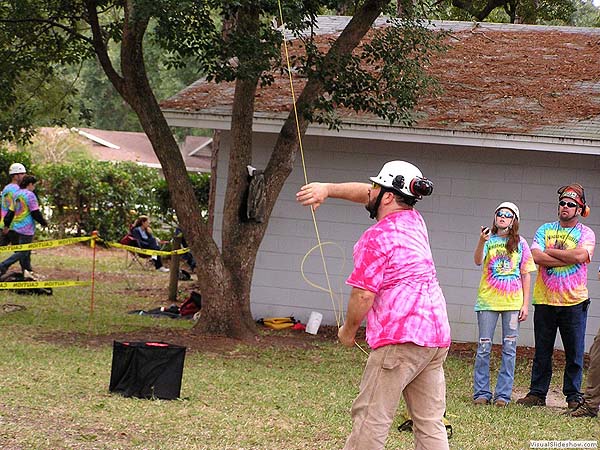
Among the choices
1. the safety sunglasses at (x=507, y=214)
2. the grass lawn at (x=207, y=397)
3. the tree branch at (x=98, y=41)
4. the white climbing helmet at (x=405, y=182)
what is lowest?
the grass lawn at (x=207, y=397)

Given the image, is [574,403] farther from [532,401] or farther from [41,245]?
[41,245]

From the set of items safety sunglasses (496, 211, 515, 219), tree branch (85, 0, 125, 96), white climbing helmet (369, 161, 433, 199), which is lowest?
safety sunglasses (496, 211, 515, 219)

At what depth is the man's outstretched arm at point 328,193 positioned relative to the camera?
19.3ft

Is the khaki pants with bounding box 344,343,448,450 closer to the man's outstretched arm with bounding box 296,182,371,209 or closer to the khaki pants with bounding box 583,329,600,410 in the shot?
the man's outstretched arm with bounding box 296,182,371,209

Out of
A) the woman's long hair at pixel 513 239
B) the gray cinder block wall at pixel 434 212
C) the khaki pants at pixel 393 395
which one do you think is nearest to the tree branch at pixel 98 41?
the gray cinder block wall at pixel 434 212

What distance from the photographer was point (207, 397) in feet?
29.3

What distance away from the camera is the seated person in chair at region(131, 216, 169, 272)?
70.3ft

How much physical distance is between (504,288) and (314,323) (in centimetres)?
494

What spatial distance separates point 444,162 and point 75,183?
1342cm

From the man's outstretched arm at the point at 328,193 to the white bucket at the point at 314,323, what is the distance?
309 inches

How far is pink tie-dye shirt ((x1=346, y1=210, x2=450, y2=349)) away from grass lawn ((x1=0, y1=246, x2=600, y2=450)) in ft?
6.31

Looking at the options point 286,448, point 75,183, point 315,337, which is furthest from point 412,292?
point 75,183

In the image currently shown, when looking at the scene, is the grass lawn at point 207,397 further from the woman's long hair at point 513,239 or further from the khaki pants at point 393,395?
the khaki pants at point 393,395

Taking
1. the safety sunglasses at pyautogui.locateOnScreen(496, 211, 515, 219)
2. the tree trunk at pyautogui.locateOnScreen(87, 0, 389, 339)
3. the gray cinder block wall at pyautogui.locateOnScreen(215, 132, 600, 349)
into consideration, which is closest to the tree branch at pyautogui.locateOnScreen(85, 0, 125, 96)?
the tree trunk at pyautogui.locateOnScreen(87, 0, 389, 339)
